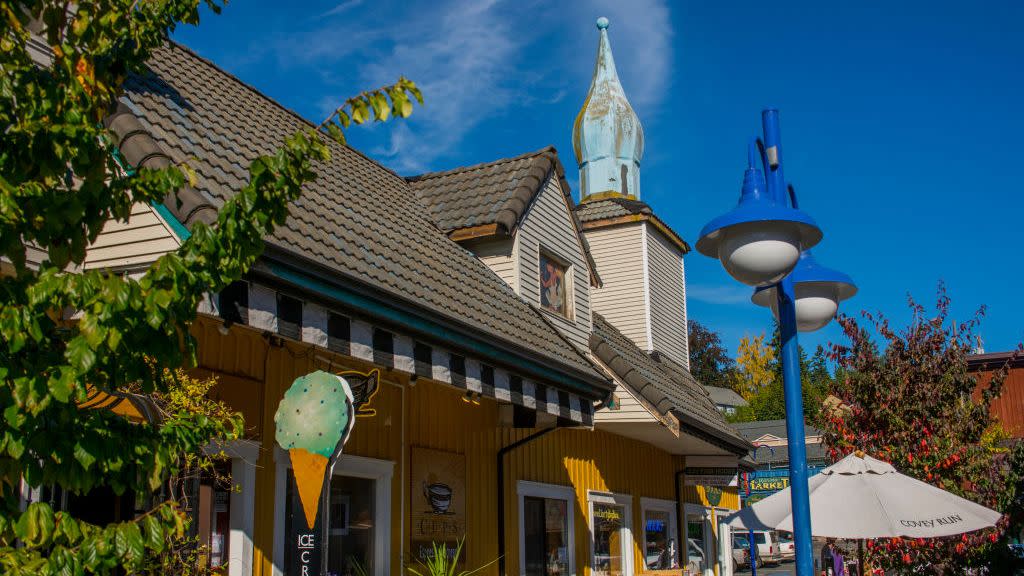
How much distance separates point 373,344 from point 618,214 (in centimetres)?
1365

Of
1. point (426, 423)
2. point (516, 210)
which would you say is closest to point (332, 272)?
point (426, 423)

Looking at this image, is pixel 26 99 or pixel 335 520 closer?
pixel 26 99

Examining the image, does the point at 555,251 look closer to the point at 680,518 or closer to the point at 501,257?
the point at 501,257

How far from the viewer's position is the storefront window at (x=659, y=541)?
1648 centimetres

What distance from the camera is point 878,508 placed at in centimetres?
748

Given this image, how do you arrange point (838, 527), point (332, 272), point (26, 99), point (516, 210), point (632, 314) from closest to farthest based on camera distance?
point (26, 99) < point (332, 272) < point (838, 527) < point (516, 210) < point (632, 314)

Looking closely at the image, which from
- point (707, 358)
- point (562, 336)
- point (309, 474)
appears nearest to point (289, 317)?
point (309, 474)

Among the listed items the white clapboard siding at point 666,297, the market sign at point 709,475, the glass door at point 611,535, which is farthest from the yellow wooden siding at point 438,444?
the white clapboard siding at point 666,297

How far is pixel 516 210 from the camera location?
12406 millimetres

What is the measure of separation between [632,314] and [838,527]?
1240 cm

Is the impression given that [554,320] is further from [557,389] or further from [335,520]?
[335,520]

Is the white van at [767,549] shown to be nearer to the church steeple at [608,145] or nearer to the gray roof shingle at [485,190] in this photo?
the church steeple at [608,145]

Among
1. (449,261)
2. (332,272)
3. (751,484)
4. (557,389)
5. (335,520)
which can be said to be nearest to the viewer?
(332,272)

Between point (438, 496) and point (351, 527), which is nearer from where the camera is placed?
point (351, 527)
